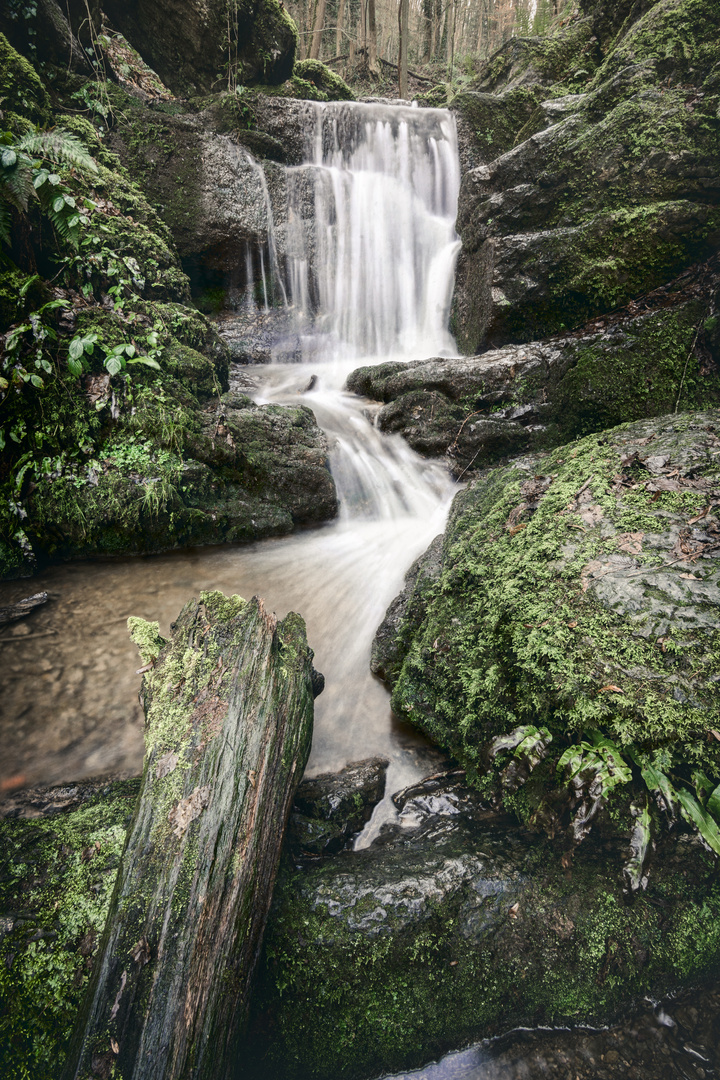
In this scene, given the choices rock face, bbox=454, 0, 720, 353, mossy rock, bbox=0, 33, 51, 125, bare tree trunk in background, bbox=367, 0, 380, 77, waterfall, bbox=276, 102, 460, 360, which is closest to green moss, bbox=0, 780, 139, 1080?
rock face, bbox=454, 0, 720, 353

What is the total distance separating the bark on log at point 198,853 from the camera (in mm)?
1514

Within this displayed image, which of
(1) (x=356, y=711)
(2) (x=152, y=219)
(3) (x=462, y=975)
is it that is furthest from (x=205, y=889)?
(2) (x=152, y=219)

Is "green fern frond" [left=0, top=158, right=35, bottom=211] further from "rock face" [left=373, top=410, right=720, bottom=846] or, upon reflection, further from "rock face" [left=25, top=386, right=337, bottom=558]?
"rock face" [left=373, top=410, right=720, bottom=846]

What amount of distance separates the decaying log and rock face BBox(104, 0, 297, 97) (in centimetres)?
1174

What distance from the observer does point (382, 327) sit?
31.2 ft

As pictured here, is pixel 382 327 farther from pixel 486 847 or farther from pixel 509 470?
pixel 486 847

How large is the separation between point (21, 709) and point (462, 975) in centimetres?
292

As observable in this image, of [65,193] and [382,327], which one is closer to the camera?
[65,193]

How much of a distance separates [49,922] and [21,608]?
107 inches

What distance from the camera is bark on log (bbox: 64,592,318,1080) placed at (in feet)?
4.97

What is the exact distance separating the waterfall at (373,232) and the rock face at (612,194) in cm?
193

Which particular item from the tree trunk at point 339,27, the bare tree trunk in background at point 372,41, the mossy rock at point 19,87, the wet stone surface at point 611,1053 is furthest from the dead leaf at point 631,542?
the tree trunk at point 339,27

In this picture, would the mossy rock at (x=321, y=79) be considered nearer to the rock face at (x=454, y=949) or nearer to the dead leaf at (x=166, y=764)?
the dead leaf at (x=166, y=764)

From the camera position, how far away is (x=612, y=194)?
595 cm
